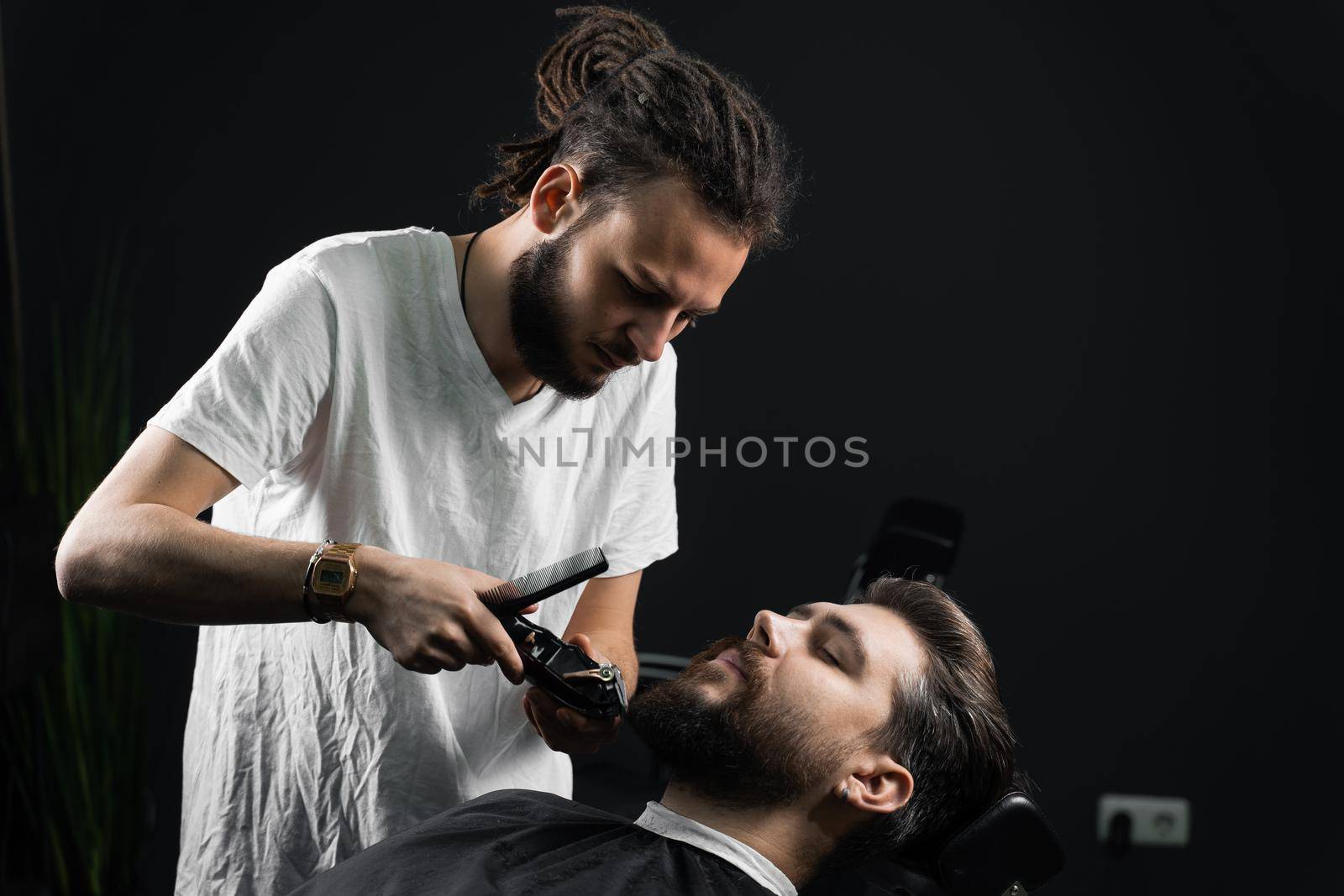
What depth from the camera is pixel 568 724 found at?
4.70ft

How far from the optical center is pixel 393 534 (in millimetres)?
1437

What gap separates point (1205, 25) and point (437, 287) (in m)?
2.22

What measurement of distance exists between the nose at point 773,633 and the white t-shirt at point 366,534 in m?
0.30

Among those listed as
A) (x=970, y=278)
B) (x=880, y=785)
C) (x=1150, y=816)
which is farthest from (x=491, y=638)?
(x=1150, y=816)

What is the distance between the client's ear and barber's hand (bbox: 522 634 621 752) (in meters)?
0.35

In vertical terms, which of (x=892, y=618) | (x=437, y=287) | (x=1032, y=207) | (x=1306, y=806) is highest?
(x=1032, y=207)

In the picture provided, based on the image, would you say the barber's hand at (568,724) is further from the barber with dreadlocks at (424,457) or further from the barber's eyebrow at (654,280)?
the barber's eyebrow at (654,280)

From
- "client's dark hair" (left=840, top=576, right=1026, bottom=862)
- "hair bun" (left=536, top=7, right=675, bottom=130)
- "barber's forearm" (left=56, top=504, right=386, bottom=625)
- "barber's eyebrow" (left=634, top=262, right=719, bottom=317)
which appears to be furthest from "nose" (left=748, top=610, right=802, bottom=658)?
"hair bun" (left=536, top=7, right=675, bottom=130)

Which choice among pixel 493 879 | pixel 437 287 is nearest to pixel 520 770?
pixel 493 879

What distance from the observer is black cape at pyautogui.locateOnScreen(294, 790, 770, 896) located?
139 cm

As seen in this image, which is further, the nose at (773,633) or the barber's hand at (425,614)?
the nose at (773,633)

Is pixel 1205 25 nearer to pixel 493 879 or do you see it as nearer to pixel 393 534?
pixel 393 534

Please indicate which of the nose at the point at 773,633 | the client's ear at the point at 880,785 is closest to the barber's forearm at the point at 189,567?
the nose at the point at 773,633

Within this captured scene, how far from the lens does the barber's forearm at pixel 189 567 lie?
1.15 metres
